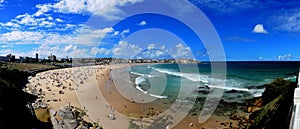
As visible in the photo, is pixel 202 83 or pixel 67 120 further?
pixel 202 83

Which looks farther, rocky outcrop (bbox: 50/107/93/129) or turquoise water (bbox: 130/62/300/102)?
turquoise water (bbox: 130/62/300/102)

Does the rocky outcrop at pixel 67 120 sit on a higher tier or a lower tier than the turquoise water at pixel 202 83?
lower

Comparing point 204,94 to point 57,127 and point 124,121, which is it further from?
point 57,127

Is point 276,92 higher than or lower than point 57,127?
higher

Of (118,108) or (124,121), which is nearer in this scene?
(124,121)

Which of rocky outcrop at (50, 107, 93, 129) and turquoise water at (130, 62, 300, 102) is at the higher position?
turquoise water at (130, 62, 300, 102)

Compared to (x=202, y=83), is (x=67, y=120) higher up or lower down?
lower down

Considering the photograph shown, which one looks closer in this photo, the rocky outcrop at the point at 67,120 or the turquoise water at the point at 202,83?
the rocky outcrop at the point at 67,120

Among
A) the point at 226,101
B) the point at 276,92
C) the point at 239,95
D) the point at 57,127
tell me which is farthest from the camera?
the point at 239,95

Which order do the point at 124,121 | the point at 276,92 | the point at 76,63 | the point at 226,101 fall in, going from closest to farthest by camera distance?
the point at 276,92 < the point at 124,121 < the point at 226,101 < the point at 76,63

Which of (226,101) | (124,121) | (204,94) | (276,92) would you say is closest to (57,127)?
(124,121)
